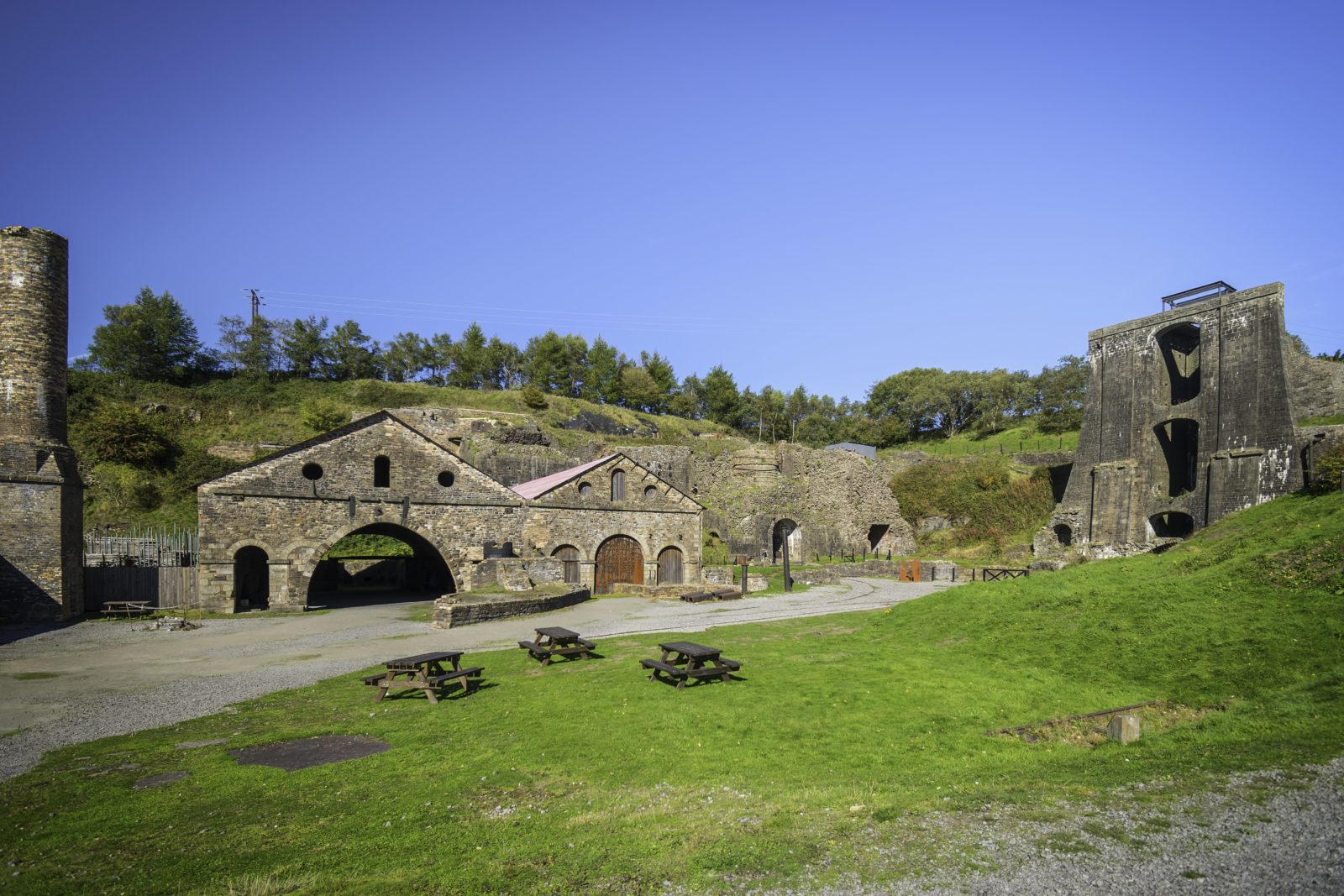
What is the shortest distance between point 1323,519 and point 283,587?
28974mm

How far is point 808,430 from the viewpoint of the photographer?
80.1 meters

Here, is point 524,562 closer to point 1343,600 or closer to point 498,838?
point 498,838

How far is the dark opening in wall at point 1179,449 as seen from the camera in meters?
36.6

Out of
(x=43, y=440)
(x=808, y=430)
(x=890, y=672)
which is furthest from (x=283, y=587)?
(x=808, y=430)

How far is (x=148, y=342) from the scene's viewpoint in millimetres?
52188

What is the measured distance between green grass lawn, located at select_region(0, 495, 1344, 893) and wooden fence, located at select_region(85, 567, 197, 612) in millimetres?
15396

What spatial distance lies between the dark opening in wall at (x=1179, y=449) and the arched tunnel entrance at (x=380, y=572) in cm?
3779

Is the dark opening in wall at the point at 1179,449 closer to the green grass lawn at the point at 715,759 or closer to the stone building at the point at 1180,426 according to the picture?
the stone building at the point at 1180,426

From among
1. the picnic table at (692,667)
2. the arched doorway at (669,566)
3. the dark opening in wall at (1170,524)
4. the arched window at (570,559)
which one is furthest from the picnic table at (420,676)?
the dark opening in wall at (1170,524)

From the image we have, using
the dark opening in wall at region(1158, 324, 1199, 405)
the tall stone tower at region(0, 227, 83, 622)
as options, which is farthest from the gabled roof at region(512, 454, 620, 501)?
the dark opening in wall at region(1158, 324, 1199, 405)

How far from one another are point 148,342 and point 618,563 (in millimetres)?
46353

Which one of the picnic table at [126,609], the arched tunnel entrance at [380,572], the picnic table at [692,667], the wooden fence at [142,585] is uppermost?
the picnic table at [692,667]

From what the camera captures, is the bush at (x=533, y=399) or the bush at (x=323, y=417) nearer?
the bush at (x=323, y=417)

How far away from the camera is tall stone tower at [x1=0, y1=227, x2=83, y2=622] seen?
64.8 ft
